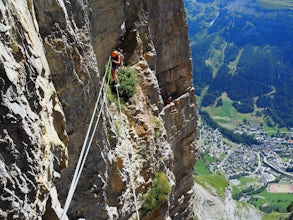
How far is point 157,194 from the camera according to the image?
23484 millimetres

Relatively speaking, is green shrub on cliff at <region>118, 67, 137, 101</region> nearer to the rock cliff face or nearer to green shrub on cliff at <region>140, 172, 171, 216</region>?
the rock cliff face

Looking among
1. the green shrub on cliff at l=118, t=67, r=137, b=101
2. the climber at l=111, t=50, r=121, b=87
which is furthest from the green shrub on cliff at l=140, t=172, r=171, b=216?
the climber at l=111, t=50, r=121, b=87

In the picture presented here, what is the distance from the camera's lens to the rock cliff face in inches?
357

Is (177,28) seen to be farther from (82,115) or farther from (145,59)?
(82,115)

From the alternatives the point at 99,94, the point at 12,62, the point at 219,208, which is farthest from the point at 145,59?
the point at 219,208

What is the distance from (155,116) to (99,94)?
9783mm

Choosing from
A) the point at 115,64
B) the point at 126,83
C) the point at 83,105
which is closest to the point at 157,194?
the point at 126,83

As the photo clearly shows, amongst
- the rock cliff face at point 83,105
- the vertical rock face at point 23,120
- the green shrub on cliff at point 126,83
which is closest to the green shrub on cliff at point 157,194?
the rock cliff face at point 83,105

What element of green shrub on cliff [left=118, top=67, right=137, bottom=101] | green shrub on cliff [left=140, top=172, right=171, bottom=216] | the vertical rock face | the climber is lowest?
green shrub on cliff [left=140, top=172, right=171, bottom=216]

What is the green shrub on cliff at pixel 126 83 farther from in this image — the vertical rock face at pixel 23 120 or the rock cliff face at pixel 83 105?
the vertical rock face at pixel 23 120

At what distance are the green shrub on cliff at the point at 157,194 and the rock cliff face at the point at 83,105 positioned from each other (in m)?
0.48

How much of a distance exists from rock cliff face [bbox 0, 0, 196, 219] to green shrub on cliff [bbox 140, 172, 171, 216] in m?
0.48

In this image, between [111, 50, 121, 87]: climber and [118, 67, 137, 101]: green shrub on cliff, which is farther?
[118, 67, 137, 101]: green shrub on cliff

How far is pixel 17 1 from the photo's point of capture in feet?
33.5
